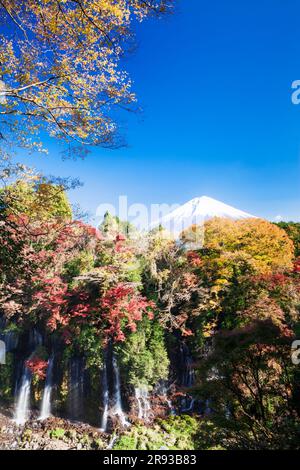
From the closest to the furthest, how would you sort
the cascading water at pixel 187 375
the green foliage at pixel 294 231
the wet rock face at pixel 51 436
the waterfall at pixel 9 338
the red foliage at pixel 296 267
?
the wet rock face at pixel 51 436
the cascading water at pixel 187 375
the red foliage at pixel 296 267
the waterfall at pixel 9 338
the green foliage at pixel 294 231

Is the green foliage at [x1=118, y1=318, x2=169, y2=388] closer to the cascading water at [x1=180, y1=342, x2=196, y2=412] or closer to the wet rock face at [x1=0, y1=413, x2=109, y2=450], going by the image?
the cascading water at [x1=180, y1=342, x2=196, y2=412]

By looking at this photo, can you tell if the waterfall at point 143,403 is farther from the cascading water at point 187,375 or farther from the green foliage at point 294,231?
the green foliage at point 294,231

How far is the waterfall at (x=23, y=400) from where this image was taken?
12016 mm

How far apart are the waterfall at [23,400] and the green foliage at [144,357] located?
496 cm

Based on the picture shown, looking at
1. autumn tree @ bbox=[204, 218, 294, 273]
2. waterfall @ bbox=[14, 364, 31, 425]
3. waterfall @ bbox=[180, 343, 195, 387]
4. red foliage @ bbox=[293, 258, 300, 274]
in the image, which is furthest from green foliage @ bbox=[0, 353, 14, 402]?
red foliage @ bbox=[293, 258, 300, 274]

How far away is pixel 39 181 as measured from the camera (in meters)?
6.41

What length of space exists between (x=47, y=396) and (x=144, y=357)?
17.0 feet

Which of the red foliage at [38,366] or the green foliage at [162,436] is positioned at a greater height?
the red foliage at [38,366]


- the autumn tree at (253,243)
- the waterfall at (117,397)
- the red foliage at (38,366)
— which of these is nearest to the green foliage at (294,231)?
the autumn tree at (253,243)

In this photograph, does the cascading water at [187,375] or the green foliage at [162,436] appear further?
the cascading water at [187,375]

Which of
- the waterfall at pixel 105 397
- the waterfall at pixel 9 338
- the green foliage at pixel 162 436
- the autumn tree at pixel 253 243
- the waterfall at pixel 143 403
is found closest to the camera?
the green foliage at pixel 162 436

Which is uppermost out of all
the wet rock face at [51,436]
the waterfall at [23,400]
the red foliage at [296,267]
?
the red foliage at [296,267]
